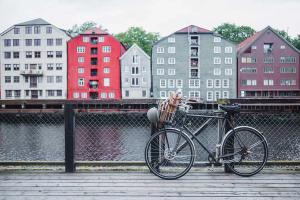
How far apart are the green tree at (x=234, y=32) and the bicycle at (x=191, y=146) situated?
71.4 meters

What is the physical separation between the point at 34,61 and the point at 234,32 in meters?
44.7

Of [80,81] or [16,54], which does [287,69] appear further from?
[16,54]

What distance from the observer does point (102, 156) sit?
21172 mm

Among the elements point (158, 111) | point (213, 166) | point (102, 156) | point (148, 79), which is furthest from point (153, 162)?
point (148, 79)

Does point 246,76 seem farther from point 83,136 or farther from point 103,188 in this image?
point 103,188

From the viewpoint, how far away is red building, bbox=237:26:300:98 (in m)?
54.0

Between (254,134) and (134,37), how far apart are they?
207 feet

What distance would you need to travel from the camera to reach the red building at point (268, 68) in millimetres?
54000

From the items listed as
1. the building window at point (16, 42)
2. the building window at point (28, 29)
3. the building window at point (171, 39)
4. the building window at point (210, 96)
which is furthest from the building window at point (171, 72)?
the building window at point (16, 42)

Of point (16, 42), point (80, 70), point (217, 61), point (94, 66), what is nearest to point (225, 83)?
point (217, 61)

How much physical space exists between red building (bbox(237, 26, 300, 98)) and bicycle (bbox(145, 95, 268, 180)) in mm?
51338

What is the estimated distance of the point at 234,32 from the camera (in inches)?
2884

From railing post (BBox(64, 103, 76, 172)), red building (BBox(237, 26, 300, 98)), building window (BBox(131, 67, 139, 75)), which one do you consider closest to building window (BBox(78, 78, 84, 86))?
building window (BBox(131, 67, 139, 75))

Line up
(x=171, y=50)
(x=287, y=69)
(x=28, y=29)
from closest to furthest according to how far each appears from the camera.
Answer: (x=171, y=50)
(x=287, y=69)
(x=28, y=29)
